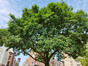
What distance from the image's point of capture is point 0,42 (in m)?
24.3

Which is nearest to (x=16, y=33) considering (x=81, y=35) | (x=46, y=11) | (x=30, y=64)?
(x=46, y=11)

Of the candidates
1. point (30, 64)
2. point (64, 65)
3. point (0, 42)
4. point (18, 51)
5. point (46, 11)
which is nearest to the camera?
point (46, 11)

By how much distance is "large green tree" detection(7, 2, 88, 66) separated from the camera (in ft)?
34.1

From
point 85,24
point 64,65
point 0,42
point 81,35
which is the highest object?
point 0,42

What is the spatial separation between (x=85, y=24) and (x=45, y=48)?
696cm

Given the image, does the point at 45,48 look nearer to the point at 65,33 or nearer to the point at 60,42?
the point at 60,42

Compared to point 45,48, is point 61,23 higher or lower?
higher

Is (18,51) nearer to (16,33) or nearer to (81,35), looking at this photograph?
(16,33)

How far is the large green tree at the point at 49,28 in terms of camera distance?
10406 millimetres

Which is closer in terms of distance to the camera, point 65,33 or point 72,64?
point 65,33

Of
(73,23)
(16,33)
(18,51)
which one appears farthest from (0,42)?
(73,23)

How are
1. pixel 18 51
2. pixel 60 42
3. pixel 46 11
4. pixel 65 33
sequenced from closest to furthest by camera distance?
pixel 60 42 < pixel 46 11 < pixel 65 33 < pixel 18 51

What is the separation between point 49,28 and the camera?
11.2 meters

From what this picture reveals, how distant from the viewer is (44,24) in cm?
1154
